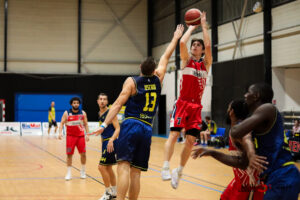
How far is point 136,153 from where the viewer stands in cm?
541

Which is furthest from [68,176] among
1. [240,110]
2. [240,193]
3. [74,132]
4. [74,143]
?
[240,110]

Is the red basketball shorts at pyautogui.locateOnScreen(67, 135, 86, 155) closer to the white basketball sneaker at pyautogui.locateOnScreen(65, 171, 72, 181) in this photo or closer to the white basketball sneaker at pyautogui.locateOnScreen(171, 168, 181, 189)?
the white basketball sneaker at pyautogui.locateOnScreen(65, 171, 72, 181)

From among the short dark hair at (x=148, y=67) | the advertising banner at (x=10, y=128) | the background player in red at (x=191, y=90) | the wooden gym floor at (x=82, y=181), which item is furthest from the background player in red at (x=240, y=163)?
the advertising banner at (x=10, y=128)

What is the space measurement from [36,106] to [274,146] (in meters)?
25.4

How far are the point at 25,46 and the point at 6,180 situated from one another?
18964mm

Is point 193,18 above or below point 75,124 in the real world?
above

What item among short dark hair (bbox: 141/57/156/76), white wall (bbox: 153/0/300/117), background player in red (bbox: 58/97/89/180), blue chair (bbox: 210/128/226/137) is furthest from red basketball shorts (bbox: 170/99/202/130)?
blue chair (bbox: 210/128/226/137)

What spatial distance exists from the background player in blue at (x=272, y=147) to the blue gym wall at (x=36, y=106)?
81.9 ft

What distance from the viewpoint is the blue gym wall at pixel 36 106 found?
27.4m

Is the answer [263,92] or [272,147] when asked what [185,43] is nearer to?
[263,92]

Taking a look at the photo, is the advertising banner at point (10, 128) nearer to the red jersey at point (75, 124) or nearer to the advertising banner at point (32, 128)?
the advertising banner at point (32, 128)

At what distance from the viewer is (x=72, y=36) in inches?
1091

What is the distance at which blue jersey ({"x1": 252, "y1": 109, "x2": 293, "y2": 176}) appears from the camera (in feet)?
11.9

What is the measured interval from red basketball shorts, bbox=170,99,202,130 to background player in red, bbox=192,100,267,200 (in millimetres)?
1405
